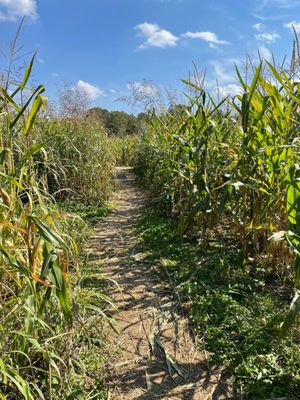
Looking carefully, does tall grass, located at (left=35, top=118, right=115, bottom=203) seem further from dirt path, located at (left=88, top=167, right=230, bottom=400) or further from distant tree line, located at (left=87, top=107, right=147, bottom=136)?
dirt path, located at (left=88, top=167, right=230, bottom=400)

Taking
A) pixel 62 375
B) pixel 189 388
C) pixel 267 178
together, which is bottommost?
pixel 189 388

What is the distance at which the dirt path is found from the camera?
1523mm

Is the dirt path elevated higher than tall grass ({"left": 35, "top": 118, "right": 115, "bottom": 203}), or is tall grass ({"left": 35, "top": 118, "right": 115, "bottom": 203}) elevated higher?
tall grass ({"left": 35, "top": 118, "right": 115, "bottom": 203})

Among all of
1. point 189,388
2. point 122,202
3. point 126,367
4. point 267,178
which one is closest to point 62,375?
point 126,367

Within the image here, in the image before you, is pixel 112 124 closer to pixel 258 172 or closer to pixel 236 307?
pixel 258 172

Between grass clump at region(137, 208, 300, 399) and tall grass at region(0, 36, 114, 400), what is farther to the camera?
grass clump at region(137, 208, 300, 399)

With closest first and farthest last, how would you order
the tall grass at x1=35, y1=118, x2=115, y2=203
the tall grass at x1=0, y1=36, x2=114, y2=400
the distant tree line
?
the tall grass at x1=0, y1=36, x2=114, y2=400, the tall grass at x1=35, y1=118, x2=115, y2=203, the distant tree line

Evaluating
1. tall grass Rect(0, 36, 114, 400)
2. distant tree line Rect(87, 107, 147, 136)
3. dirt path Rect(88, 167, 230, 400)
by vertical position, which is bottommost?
dirt path Rect(88, 167, 230, 400)

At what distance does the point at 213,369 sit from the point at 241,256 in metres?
0.82

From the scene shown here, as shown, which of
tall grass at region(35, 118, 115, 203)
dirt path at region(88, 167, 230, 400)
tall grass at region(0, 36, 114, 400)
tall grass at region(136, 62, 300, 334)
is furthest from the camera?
tall grass at region(35, 118, 115, 203)

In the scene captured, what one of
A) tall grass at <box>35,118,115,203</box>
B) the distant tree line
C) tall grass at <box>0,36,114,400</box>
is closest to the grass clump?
tall grass at <box>0,36,114,400</box>

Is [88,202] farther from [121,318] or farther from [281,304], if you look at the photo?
[281,304]

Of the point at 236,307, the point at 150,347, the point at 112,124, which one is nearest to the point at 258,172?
the point at 236,307

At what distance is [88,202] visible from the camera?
497 centimetres
